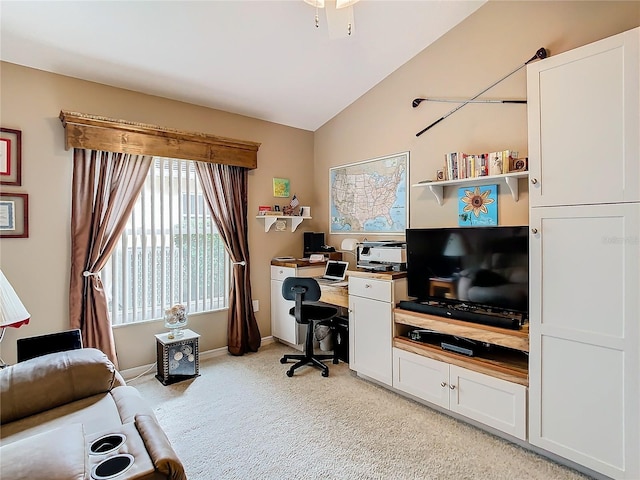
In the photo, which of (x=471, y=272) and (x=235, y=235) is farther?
(x=235, y=235)

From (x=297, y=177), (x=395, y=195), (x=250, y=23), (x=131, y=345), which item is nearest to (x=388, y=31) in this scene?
(x=250, y=23)

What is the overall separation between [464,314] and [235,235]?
94.5 inches

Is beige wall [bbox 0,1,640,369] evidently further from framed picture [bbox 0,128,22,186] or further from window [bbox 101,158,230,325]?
window [bbox 101,158,230,325]

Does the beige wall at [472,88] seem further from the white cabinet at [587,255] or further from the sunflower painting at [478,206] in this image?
the white cabinet at [587,255]

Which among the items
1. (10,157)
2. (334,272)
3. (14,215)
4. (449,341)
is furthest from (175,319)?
(449,341)

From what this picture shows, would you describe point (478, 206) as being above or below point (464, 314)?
above

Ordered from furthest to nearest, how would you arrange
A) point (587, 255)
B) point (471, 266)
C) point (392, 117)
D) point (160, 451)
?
1. point (392, 117)
2. point (471, 266)
3. point (587, 255)
4. point (160, 451)

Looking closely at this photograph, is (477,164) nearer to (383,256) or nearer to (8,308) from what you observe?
(383,256)

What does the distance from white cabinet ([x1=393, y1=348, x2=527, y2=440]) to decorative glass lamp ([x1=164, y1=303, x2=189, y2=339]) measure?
6.38ft

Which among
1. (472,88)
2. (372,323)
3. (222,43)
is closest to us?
(222,43)

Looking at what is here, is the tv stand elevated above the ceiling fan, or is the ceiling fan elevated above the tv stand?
the ceiling fan

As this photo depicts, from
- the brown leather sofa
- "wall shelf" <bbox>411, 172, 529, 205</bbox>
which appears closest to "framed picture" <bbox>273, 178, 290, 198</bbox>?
"wall shelf" <bbox>411, 172, 529, 205</bbox>

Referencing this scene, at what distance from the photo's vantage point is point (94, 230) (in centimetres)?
289

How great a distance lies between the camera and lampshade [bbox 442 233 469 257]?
2602 mm
